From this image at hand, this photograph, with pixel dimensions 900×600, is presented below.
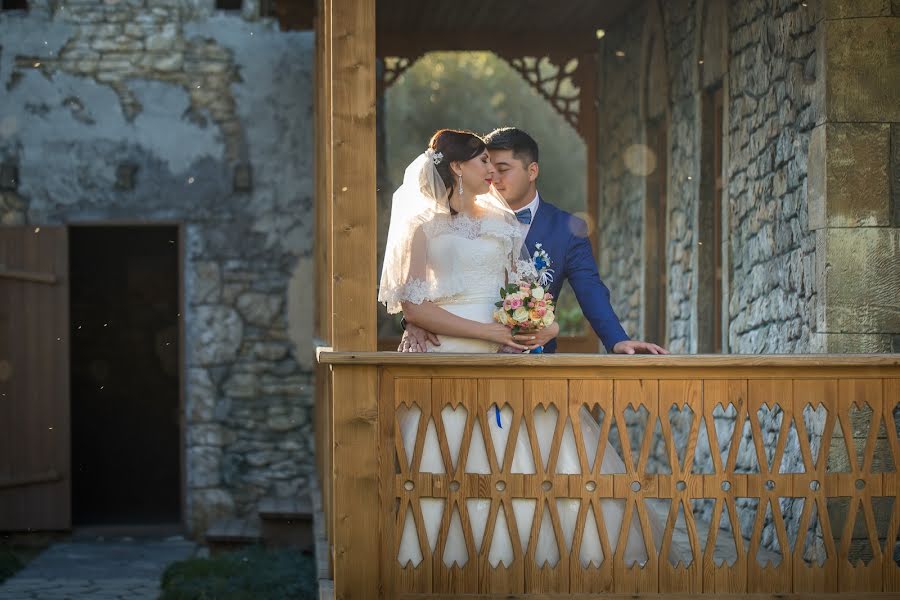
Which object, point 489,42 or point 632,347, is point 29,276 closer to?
point 489,42

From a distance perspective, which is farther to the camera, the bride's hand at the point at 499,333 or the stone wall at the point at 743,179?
the stone wall at the point at 743,179

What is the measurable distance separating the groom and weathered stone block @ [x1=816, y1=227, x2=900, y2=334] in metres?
0.92

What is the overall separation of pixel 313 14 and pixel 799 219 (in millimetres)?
4402

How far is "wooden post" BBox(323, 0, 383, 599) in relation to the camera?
438 centimetres

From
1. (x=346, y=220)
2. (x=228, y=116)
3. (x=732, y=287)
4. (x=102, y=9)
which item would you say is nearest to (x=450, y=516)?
(x=346, y=220)

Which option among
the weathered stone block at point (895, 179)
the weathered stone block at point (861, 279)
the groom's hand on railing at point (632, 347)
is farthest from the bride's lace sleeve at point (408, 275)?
the weathered stone block at point (895, 179)

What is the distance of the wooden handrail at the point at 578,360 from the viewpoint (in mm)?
4371

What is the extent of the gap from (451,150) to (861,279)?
1.96 meters

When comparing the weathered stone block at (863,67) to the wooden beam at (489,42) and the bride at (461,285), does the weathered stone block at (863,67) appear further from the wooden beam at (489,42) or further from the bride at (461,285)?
the wooden beam at (489,42)

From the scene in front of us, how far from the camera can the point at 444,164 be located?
16.6ft

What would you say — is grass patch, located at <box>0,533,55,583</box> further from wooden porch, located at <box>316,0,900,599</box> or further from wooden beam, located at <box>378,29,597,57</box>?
wooden porch, located at <box>316,0,900,599</box>

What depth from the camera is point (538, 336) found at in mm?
4820

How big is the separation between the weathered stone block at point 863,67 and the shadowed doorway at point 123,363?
321 inches

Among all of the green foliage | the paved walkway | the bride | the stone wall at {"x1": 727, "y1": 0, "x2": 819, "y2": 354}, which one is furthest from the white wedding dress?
the green foliage
